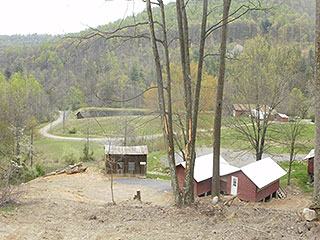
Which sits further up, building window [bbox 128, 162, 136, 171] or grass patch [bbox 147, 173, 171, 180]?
building window [bbox 128, 162, 136, 171]

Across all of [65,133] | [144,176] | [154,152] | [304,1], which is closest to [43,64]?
[65,133]

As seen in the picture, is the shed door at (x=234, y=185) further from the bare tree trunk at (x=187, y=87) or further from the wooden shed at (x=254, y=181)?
the bare tree trunk at (x=187, y=87)

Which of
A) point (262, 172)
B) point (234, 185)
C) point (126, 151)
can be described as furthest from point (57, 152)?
point (262, 172)

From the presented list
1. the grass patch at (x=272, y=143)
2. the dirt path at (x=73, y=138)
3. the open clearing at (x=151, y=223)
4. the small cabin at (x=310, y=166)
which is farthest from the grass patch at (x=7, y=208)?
the small cabin at (x=310, y=166)

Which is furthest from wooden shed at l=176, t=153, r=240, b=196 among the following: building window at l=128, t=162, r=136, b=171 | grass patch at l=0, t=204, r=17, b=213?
grass patch at l=0, t=204, r=17, b=213

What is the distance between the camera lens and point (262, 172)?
17.5 meters

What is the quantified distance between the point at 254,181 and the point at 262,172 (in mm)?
1377

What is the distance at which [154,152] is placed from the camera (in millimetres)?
32625

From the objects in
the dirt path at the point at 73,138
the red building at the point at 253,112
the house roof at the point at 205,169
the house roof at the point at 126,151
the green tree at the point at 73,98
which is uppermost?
the red building at the point at 253,112

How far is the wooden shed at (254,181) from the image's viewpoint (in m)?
16.6

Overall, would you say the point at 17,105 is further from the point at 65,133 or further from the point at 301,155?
the point at 301,155

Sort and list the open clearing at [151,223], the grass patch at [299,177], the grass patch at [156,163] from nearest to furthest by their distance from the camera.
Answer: the open clearing at [151,223]
the grass patch at [299,177]
the grass patch at [156,163]

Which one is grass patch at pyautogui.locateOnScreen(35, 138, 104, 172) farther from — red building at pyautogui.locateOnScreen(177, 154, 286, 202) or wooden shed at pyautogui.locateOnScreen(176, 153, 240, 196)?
red building at pyautogui.locateOnScreen(177, 154, 286, 202)

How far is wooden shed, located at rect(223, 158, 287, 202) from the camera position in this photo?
16609 mm
